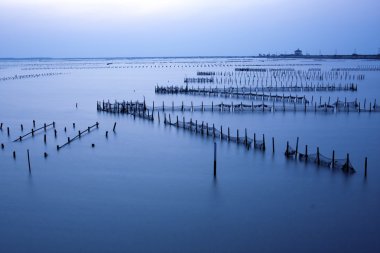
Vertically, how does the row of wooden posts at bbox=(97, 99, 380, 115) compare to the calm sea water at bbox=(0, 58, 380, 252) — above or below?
above

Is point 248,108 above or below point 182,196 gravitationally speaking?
above

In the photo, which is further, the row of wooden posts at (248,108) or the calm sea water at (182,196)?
the row of wooden posts at (248,108)

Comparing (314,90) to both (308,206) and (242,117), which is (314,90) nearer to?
(242,117)

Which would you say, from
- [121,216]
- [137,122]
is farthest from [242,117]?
[121,216]

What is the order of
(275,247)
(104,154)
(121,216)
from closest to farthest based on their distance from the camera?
(275,247), (121,216), (104,154)

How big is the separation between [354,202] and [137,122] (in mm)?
18288

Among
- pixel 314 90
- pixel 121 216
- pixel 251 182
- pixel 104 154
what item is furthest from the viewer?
pixel 314 90

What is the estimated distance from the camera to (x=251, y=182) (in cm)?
1706

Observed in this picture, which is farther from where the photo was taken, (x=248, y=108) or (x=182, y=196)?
(x=248, y=108)

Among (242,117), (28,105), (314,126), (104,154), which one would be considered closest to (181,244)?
(104,154)

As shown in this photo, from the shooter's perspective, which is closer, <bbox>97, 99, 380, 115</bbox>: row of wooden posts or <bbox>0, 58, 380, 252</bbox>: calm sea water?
<bbox>0, 58, 380, 252</bbox>: calm sea water

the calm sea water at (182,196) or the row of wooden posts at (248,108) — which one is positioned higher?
the row of wooden posts at (248,108)

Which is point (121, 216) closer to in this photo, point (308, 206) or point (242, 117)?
point (308, 206)

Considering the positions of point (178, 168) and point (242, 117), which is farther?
point (242, 117)
